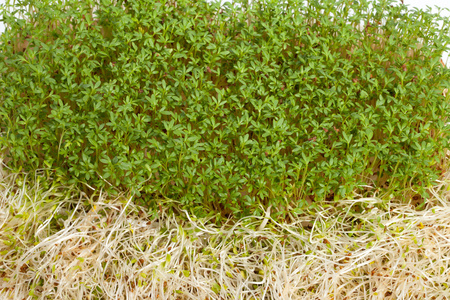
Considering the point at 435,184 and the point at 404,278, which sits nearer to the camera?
the point at 404,278

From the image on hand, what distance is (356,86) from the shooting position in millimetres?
2646

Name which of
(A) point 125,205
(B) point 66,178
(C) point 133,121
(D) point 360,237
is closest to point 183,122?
(C) point 133,121

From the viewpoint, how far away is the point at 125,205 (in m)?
2.62

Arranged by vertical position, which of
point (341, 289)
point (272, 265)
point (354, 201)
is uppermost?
point (354, 201)

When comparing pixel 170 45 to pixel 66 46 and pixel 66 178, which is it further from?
pixel 66 178

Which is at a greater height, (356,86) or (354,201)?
(356,86)

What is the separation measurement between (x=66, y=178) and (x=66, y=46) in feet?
2.07

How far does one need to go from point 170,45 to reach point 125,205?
2.64 ft

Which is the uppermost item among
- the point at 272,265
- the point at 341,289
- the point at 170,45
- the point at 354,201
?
the point at 170,45

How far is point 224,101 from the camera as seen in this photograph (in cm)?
248

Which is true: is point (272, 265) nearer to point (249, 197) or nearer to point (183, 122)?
point (249, 197)

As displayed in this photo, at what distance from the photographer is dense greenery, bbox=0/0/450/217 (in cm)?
252

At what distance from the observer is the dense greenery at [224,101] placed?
2.52 meters

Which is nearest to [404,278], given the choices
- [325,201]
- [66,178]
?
[325,201]
